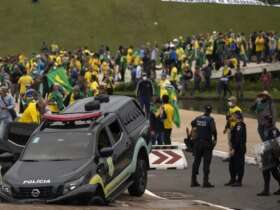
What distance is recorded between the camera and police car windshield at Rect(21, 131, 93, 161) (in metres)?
16.2

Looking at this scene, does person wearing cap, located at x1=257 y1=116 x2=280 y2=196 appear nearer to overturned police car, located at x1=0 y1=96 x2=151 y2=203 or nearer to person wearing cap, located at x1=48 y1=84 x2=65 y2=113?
overturned police car, located at x1=0 y1=96 x2=151 y2=203

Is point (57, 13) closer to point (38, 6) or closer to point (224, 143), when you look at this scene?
point (38, 6)

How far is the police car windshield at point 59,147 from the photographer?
16.2 metres

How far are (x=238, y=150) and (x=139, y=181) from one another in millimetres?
2520

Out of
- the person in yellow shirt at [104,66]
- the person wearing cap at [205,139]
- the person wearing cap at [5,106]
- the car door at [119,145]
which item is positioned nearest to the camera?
the car door at [119,145]

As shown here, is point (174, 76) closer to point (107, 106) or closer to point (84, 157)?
point (107, 106)

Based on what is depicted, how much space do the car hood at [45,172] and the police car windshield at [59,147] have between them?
0.23 metres

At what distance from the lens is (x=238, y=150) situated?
19453 millimetres

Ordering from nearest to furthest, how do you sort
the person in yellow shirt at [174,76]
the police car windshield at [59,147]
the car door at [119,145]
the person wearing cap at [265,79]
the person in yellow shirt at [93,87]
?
1. the police car windshield at [59,147]
2. the car door at [119,145]
3. the person in yellow shirt at [93,87]
4. the person in yellow shirt at [174,76]
5. the person wearing cap at [265,79]

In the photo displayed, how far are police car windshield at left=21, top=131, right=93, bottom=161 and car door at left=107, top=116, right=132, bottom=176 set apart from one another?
0.62m

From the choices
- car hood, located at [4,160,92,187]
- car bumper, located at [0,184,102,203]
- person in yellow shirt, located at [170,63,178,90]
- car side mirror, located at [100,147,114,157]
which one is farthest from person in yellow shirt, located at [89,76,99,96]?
car bumper, located at [0,184,102,203]

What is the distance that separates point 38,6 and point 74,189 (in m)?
48.6

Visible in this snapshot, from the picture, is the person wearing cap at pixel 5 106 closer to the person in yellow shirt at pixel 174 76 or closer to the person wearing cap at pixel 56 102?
the person wearing cap at pixel 56 102

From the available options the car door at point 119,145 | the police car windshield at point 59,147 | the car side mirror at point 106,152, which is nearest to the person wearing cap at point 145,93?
the car door at point 119,145
